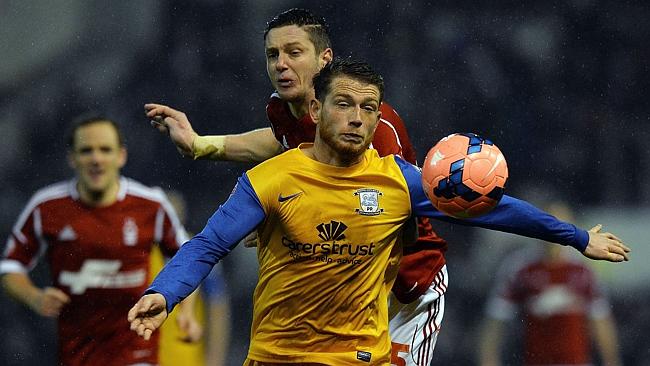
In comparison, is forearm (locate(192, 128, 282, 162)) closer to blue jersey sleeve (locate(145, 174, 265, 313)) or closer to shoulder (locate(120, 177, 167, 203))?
blue jersey sleeve (locate(145, 174, 265, 313))

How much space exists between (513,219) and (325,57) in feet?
4.74

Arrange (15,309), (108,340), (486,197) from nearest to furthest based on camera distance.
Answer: (486,197)
(108,340)
(15,309)

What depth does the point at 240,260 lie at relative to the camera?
386 inches

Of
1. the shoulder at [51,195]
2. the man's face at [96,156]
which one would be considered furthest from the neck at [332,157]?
the shoulder at [51,195]

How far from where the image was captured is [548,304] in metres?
9.86

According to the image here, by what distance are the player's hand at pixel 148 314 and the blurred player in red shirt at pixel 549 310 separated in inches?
219

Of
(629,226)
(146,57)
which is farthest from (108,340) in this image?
(629,226)

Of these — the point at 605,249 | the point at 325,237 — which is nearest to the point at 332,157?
the point at 325,237

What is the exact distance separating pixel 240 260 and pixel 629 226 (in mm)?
3105

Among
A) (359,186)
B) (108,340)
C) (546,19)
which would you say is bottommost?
(108,340)

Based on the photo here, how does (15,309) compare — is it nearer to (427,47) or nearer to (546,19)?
(427,47)

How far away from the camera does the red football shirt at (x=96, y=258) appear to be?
7773mm

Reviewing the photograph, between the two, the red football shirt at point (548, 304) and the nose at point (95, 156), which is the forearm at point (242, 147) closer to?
the nose at point (95, 156)

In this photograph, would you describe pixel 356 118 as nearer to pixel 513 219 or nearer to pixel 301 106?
pixel 513 219
